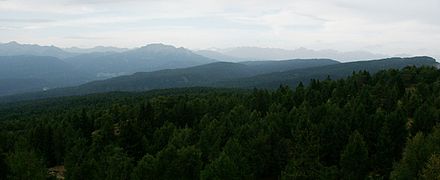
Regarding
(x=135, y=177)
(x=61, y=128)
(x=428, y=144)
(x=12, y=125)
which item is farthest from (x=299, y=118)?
(x=12, y=125)

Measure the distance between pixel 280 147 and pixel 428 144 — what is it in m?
17.7

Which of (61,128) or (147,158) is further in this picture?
(61,128)

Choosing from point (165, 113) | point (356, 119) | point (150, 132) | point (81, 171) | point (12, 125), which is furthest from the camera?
point (12, 125)

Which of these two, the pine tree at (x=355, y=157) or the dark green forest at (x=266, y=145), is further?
the pine tree at (x=355, y=157)

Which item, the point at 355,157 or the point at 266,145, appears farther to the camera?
the point at 266,145

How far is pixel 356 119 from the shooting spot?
6259 centimetres

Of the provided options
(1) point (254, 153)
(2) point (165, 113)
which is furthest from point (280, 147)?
(2) point (165, 113)

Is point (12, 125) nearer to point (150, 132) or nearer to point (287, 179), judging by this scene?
point (150, 132)

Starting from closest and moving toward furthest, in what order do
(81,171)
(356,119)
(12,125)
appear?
(81,171) < (356,119) < (12,125)

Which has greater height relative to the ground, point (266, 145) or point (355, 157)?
point (266, 145)

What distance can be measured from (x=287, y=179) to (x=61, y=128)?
51.1 meters

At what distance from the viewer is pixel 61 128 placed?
81.5 m

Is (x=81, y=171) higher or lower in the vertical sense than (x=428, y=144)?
lower

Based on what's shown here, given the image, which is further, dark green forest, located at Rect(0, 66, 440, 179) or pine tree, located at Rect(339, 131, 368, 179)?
pine tree, located at Rect(339, 131, 368, 179)
